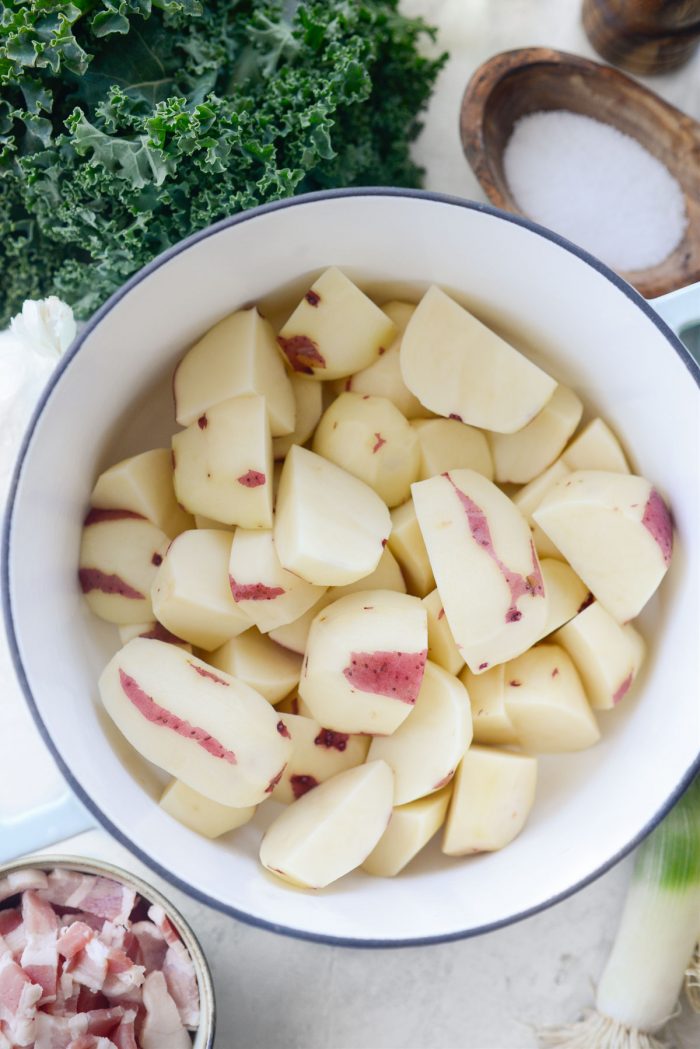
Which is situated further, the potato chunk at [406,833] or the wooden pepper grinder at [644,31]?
the wooden pepper grinder at [644,31]

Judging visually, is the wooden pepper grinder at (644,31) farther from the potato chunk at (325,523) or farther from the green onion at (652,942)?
the green onion at (652,942)

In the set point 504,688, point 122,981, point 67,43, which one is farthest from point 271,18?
point 122,981

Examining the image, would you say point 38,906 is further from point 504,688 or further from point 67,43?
point 67,43

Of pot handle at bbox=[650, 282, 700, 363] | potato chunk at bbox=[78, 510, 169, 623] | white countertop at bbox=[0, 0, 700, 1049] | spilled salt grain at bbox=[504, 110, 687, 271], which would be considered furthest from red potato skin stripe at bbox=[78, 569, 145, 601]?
spilled salt grain at bbox=[504, 110, 687, 271]

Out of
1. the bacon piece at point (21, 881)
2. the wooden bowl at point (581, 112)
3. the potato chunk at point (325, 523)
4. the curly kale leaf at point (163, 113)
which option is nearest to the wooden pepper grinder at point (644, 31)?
the wooden bowl at point (581, 112)

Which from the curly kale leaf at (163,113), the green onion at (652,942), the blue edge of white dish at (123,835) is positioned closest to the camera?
the blue edge of white dish at (123,835)

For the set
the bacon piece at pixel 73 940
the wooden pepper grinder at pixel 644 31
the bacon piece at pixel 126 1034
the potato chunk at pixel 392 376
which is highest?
the wooden pepper grinder at pixel 644 31

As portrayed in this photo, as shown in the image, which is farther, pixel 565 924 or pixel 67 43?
pixel 565 924
